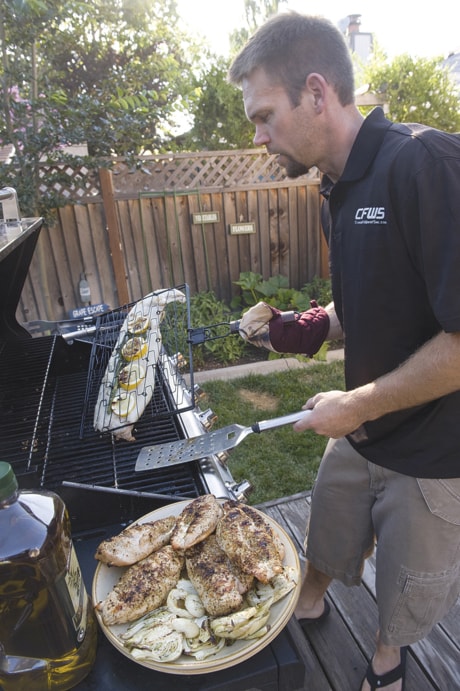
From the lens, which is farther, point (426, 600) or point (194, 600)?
point (426, 600)

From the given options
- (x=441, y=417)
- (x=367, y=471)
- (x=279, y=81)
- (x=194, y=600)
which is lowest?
(x=367, y=471)

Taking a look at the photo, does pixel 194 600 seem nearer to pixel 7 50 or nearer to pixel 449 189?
pixel 449 189

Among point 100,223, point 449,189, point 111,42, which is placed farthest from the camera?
point 111,42

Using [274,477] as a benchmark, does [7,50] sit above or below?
above

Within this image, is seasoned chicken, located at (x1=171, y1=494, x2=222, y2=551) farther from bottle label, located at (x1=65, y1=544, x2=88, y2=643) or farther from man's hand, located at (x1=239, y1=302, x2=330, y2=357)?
man's hand, located at (x1=239, y1=302, x2=330, y2=357)

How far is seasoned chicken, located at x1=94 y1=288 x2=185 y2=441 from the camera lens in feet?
6.10

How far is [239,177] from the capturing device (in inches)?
256

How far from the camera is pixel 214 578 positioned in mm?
1110

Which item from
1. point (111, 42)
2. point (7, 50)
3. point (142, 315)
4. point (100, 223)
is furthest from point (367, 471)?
point (111, 42)

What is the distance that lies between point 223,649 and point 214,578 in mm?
157

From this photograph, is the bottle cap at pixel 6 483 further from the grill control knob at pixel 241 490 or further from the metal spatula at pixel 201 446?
the grill control knob at pixel 241 490

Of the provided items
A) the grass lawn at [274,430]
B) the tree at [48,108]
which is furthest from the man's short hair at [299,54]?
the tree at [48,108]

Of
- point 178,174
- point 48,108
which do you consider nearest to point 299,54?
point 48,108

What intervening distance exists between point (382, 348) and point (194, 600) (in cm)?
96
